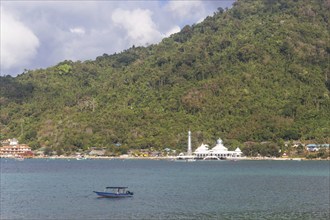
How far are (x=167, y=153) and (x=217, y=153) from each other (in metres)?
15.5

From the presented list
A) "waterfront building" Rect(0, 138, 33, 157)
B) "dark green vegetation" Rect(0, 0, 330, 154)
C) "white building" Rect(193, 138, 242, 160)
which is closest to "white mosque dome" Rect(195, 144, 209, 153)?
"white building" Rect(193, 138, 242, 160)

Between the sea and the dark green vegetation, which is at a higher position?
the dark green vegetation

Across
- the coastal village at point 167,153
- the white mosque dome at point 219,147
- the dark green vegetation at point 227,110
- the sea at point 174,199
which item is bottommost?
the sea at point 174,199

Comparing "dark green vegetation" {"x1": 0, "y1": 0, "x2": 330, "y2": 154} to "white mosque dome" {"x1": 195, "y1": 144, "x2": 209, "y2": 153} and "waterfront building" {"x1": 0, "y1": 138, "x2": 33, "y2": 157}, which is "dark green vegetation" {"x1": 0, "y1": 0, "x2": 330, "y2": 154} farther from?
"white mosque dome" {"x1": 195, "y1": 144, "x2": 209, "y2": 153}

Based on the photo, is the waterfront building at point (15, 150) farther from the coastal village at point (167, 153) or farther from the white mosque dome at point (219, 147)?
the white mosque dome at point (219, 147)

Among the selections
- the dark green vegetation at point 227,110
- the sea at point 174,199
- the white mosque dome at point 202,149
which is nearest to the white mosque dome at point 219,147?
the white mosque dome at point 202,149

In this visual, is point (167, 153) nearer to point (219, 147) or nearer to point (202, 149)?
point (202, 149)

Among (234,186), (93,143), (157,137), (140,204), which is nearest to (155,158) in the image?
(157,137)

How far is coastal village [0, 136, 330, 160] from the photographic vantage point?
15450 cm

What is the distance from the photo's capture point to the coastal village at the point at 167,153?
507 ft

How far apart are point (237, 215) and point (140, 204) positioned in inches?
480

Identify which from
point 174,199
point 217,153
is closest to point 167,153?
point 217,153

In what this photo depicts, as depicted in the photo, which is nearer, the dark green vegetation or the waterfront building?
the dark green vegetation

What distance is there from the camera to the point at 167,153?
17138 cm
